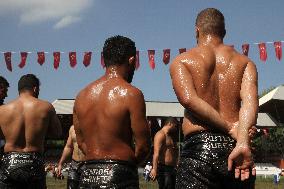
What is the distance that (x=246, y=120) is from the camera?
3.37 m

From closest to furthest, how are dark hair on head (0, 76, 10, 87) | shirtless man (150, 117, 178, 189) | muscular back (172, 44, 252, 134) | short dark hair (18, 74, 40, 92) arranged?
muscular back (172, 44, 252, 134) → short dark hair (18, 74, 40, 92) → dark hair on head (0, 76, 10, 87) → shirtless man (150, 117, 178, 189)

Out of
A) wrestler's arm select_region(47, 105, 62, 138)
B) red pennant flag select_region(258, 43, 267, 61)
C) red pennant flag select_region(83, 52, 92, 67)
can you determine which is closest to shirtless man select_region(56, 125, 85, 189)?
wrestler's arm select_region(47, 105, 62, 138)

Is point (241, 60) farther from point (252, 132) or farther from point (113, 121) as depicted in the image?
point (113, 121)

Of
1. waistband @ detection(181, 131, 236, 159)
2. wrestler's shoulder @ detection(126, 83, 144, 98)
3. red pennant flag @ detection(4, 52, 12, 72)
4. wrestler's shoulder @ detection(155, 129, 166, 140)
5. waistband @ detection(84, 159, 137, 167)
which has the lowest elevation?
wrestler's shoulder @ detection(155, 129, 166, 140)

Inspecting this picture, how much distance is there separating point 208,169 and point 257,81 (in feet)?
2.52

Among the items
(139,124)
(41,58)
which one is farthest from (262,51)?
(139,124)

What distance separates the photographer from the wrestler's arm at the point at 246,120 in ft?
10.5

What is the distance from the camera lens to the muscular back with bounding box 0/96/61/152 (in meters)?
6.05

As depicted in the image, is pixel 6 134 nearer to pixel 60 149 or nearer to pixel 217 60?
pixel 217 60

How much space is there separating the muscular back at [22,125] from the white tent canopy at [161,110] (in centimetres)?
2367

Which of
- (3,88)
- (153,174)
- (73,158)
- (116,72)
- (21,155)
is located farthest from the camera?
(73,158)

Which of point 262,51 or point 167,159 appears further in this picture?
point 262,51

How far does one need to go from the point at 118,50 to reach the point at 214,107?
892 millimetres

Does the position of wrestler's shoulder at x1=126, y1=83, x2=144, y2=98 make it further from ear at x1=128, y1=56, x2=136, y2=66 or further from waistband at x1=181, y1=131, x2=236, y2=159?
waistband at x1=181, y1=131, x2=236, y2=159
